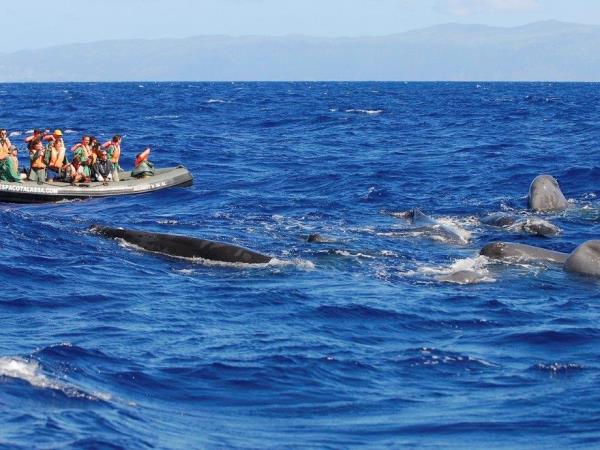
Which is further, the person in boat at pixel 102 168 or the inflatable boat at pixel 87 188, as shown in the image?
the person in boat at pixel 102 168

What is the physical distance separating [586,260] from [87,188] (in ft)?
57.9

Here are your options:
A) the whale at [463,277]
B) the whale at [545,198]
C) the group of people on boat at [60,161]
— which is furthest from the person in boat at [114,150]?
the whale at [463,277]

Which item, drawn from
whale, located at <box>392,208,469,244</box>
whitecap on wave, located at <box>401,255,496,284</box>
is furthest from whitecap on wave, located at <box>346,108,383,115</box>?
whitecap on wave, located at <box>401,255,496,284</box>

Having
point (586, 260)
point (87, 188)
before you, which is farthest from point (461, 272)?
point (87, 188)

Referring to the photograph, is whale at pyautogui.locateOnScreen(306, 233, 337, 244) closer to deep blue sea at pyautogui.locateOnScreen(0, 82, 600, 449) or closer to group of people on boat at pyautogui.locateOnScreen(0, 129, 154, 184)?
deep blue sea at pyautogui.locateOnScreen(0, 82, 600, 449)

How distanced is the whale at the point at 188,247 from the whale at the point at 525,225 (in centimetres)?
769

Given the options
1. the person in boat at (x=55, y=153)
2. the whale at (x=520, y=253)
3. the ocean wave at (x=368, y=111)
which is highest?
the person in boat at (x=55, y=153)

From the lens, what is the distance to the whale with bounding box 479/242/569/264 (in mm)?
23250

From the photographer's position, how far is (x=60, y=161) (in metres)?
35.4

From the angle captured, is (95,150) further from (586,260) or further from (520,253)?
(586,260)

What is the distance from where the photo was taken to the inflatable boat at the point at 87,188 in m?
33.3

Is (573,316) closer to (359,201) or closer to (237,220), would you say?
(237,220)

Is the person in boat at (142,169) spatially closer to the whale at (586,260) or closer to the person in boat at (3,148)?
the person in boat at (3,148)

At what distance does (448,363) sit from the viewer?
15.5 metres
